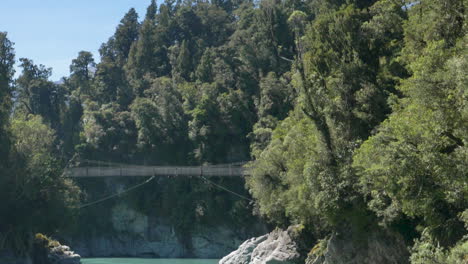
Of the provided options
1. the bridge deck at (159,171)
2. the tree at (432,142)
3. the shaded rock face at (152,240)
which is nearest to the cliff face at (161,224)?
the shaded rock face at (152,240)

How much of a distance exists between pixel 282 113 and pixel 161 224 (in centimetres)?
1005

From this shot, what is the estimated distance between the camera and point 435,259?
12.4 m

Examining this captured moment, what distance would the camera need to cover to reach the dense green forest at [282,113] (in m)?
14.0

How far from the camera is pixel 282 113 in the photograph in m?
39.4

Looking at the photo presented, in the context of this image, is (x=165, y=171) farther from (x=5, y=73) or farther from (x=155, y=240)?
(x=5, y=73)

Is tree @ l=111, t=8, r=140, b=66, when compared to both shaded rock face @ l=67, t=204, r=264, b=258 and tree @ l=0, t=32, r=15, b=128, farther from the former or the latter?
tree @ l=0, t=32, r=15, b=128

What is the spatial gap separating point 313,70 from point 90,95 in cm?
3279

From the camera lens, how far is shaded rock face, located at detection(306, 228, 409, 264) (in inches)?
736

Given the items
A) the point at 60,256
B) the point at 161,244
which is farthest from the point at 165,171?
the point at 60,256

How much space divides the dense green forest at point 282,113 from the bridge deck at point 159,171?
2.04 metres

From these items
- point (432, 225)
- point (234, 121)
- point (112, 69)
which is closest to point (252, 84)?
point (234, 121)

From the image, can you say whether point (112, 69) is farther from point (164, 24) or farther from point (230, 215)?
point (230, 215)

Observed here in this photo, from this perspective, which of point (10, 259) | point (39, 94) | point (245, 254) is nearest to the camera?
point (245, 254)

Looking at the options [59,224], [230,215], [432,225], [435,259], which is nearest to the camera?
[435,259]
